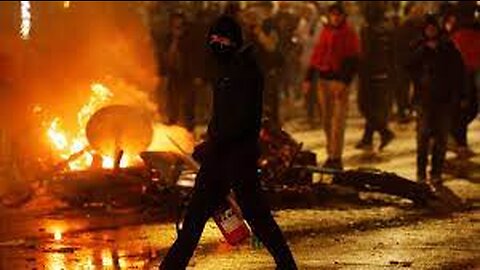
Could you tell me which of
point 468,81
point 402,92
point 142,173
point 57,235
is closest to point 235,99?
point 57,235

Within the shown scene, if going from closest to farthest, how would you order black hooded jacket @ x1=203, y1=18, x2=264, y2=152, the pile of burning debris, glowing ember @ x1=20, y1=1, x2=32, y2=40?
black hooded jacket @ x1=203, y1=18, x2=264, y2=152 < the pile of burning debris < glowing ember @ x1=20, y1=1, x2=32, y2=40

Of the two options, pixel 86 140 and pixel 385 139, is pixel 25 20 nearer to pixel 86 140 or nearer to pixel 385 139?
pixel 86 140

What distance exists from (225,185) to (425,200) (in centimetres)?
469

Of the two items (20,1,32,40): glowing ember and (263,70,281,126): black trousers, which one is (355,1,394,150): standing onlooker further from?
(20,1,32,40): glowing ember

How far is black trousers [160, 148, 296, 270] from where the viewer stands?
7969 millimetres

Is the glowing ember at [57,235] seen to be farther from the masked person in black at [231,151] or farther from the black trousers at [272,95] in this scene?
the black trousers at [272,95]

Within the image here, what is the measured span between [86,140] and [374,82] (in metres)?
5.78

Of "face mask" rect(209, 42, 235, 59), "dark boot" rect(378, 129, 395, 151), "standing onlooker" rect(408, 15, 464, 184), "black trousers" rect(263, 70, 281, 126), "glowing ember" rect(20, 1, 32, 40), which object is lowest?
"dark boot" rect(378, 129, 395, 151)

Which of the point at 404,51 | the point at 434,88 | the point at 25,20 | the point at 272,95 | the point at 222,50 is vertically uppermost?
the point at 222,50

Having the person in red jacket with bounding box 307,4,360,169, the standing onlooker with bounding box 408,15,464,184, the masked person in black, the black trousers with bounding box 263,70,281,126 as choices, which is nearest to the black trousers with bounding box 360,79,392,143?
the black trousers with bounding box 263,70,281,126

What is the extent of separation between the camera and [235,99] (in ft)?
25.6

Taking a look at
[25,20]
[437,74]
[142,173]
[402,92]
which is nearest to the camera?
[142,173]

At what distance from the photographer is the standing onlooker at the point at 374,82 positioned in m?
17.8

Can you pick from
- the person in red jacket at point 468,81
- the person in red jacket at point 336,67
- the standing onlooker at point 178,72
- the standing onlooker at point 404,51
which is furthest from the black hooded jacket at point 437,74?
the standing onlooker at point 178,72
